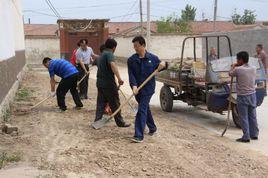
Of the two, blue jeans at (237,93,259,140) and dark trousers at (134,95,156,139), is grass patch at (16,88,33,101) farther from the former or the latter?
blue jeans at (237,93,259,140)

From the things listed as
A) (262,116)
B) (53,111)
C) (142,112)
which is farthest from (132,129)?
(262,116)

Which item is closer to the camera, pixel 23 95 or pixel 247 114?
pixel 247 114

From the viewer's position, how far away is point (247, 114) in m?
9.17

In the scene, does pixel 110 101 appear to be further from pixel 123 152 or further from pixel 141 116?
pixel 123 152

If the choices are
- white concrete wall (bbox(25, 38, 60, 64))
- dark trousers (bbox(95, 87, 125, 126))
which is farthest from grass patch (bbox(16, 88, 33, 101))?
white concrete wall (bbox(25, 38, 60, 64))

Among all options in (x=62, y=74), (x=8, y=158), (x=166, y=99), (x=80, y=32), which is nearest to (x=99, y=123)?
(x=62, y=74)

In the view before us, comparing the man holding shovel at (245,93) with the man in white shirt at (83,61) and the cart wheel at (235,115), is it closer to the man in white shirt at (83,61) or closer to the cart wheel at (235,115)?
the cart wheel at (235,115)

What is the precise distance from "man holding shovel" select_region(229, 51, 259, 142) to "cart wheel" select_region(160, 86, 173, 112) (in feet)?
12.1

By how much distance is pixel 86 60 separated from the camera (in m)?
14.1

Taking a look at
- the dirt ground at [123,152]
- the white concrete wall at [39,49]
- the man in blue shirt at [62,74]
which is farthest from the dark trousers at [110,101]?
the white concrete wall at [39,49]

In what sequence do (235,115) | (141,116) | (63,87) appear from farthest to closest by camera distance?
(63,87)
(235,115)
(141,116)

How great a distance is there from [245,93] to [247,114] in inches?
15.8

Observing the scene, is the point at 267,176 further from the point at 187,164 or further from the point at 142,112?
the point at 142,112

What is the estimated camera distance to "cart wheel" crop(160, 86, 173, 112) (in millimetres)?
12734
